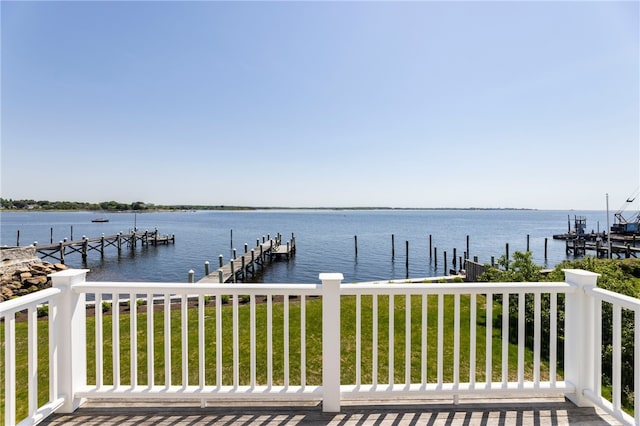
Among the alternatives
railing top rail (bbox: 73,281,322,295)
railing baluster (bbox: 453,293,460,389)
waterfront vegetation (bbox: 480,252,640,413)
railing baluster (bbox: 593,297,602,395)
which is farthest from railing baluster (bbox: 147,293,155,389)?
waterfront vegetation (bbox: 480,252,640,413)

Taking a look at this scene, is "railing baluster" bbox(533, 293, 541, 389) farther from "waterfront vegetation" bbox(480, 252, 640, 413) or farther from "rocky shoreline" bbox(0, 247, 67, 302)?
"rocky shoreline" bbox(0, 247, 67, 302)

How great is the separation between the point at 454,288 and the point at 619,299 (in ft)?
3.48

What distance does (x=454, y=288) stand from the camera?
2.38 metres

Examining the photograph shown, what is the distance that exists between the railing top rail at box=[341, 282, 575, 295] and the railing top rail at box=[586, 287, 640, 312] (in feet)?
0.51

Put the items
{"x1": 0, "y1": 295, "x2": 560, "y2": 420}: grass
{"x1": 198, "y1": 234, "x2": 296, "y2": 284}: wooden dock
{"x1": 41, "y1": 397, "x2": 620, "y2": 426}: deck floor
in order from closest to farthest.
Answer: {"x1": 41, "y1": 397, "x2": 620, "y2": 426}: deck floor, {"x1": 0, "y1": 295, "x2": 560, "y2": 420}: grass, {"x1": 198, "y1": 234, "x2": 296, "y2": 284}: wooden dock

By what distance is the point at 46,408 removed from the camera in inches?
86.7

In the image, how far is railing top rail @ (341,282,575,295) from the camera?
2.35m

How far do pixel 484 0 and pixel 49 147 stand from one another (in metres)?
19.7

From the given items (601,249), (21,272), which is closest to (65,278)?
(21,272)

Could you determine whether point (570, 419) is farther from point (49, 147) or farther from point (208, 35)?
point (49, 147)

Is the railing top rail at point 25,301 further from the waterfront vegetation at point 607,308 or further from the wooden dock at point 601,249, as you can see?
the wooden dock at point 601,249

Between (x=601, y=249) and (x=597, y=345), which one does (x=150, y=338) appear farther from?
(x=601, y=249)

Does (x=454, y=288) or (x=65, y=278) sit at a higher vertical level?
(x=65, y=278)

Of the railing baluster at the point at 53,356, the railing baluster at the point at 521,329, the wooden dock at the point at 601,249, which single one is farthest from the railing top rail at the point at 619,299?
the wooden dock at the point at 601,249
